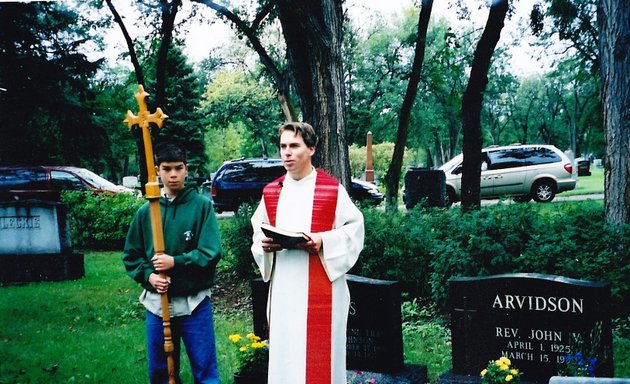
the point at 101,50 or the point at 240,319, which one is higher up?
the point at 101,50

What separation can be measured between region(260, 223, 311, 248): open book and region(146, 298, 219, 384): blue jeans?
2.44 ft

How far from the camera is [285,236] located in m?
3.31

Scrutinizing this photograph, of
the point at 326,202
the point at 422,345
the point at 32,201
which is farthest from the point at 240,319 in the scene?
the point at 326,202

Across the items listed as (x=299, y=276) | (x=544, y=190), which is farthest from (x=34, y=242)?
(x=544, y=190)

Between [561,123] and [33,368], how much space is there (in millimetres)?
40345

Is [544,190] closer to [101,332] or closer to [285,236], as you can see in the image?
[101,332]

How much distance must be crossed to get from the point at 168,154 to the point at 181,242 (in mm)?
563

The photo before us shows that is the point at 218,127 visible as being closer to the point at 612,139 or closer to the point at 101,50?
the point at 101,50

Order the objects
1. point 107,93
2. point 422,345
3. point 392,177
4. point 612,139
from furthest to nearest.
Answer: point 392,177 < point 107,93 < point 612,139 < point 422,345

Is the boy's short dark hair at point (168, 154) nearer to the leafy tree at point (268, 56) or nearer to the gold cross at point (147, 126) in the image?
the gold cross at point (147, 126)

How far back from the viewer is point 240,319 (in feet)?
23.7

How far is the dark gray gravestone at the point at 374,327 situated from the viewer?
15.6ft

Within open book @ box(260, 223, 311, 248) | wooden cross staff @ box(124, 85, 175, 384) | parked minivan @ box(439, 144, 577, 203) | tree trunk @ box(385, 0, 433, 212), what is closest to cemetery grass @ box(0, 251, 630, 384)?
wooden cross staff @ box(124, 85, 175, 384)

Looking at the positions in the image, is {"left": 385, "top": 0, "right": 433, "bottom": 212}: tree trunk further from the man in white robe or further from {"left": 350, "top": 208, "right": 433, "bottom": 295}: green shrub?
the man in white robe
